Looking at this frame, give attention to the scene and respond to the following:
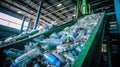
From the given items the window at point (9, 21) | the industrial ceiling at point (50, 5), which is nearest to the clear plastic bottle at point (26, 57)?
the industrial ceiling at point (50, 5)

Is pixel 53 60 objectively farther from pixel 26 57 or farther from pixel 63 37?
pixel 63 37

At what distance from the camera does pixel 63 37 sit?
2.64m

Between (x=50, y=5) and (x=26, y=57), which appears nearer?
(x=26, y=57)

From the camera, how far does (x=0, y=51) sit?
5.01ft

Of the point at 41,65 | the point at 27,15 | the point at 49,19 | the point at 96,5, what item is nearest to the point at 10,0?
the point at 27,15

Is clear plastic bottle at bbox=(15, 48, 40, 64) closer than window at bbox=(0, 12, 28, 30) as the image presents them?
Yes

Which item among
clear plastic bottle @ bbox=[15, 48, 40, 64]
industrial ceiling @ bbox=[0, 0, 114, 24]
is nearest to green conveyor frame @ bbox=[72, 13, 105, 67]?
clear plastic bottle @ bbox=[15, 48, 40, 64]

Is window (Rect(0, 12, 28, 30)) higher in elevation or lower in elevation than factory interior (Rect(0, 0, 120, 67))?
higher

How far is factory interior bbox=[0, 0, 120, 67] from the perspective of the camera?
1.46 m

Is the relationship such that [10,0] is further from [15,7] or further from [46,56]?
[46,56]

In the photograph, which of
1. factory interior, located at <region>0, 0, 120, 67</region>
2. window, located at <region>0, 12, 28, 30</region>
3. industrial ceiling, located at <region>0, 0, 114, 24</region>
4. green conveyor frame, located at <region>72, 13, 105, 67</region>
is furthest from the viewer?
window, located at <region>0, 12, 28, 30</region>

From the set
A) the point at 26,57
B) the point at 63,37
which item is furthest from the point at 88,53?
the point at 63,37

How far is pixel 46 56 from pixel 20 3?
10179 millimetres

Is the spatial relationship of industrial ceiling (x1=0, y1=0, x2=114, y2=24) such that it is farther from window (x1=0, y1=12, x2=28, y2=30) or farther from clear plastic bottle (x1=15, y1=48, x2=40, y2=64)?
clear plastic bottle (x1=15, y1=48, x2=40, y2=64)
